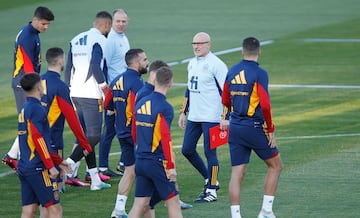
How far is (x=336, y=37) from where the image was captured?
1174 inches

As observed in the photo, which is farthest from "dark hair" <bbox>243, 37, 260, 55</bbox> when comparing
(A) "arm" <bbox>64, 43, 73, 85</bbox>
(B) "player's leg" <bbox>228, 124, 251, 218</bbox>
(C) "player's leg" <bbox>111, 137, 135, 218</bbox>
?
(A) "arm" <bbox>64, 43, 73, 85</bbox>

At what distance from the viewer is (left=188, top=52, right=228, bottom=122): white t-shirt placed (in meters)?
14.4

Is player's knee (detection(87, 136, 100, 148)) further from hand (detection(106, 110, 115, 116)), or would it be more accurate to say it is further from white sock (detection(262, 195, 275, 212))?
white sock (detection(262, 195, 275, 212))

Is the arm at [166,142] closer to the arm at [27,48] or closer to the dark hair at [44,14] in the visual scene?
the dark hair at [44,14]

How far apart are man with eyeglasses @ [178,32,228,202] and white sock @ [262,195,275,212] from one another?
4.29 ft

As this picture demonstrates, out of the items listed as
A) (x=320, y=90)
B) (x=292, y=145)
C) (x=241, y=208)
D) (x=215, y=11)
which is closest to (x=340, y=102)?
(x=320, y=90)

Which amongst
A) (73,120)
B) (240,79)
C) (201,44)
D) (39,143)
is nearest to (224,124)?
(240,79)

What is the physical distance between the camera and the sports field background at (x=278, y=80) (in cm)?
1431

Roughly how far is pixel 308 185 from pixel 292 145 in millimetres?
2777

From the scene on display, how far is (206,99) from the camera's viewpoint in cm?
1445

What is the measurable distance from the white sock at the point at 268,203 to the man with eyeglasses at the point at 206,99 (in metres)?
1.31

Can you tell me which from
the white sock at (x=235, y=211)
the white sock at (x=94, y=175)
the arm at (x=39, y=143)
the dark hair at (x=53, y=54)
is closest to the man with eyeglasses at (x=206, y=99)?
the white sock at (x=235, y=211)

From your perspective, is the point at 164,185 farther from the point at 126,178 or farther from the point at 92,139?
the point at 92,139

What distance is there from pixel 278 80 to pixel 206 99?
385 inches
